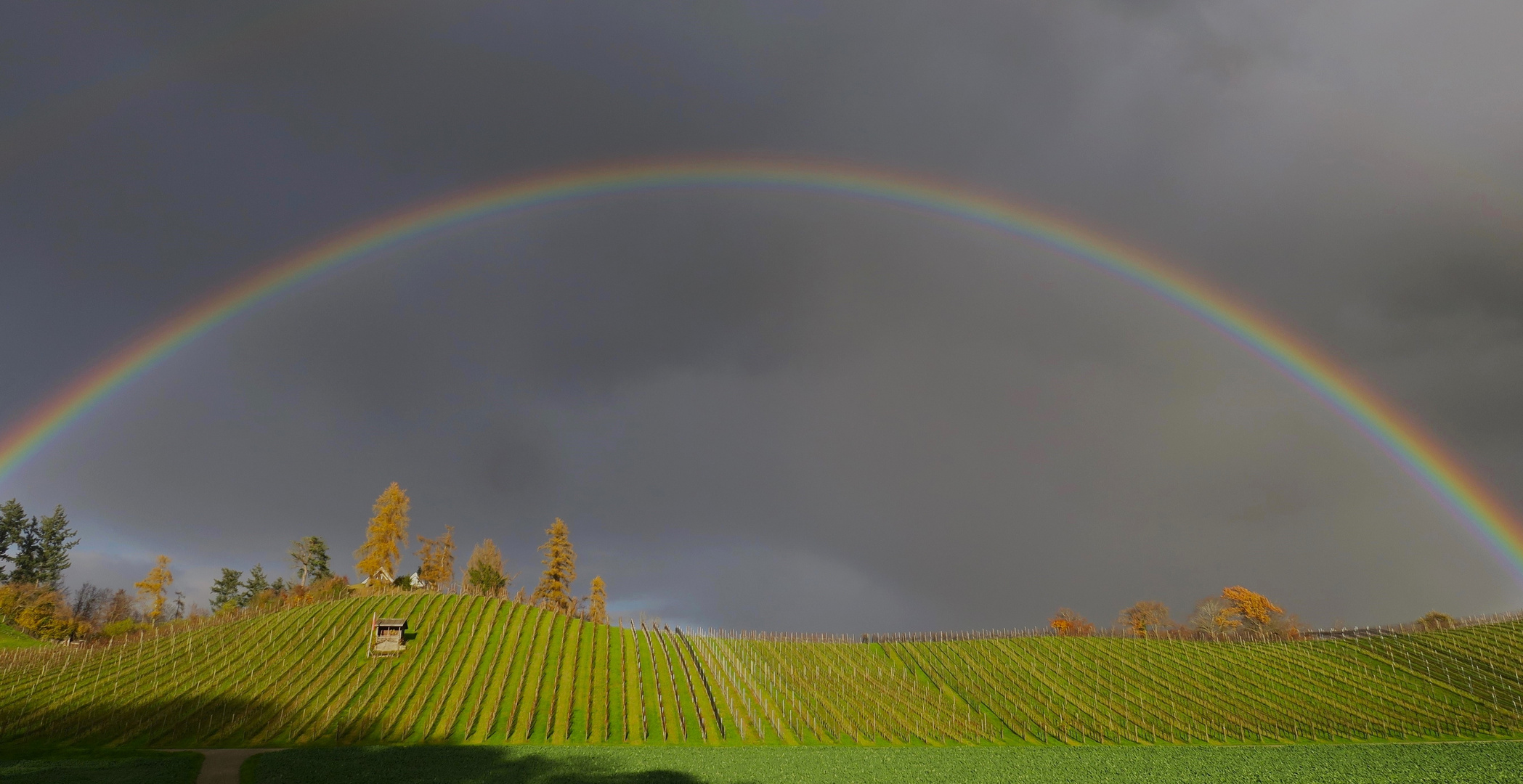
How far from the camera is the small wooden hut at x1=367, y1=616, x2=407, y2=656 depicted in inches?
2452

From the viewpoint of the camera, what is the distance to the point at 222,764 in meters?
39.7

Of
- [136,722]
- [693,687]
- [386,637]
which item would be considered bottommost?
[136,722]

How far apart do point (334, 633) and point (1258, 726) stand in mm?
82965

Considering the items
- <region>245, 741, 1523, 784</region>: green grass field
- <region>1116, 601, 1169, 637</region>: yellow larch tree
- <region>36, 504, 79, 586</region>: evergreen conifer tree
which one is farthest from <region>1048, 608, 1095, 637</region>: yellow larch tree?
<region>36, 504, 79, 586</region>: evergreen conifer tree

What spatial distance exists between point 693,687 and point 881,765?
24.3 metres

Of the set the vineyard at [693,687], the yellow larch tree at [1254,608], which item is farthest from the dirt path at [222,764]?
the yellow larch tree at [1254,608]

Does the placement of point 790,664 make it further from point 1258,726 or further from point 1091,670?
point 1258,726

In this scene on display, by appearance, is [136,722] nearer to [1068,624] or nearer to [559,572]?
[559,572]

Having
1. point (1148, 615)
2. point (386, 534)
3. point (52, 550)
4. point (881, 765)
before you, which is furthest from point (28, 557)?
point (1148, 615)

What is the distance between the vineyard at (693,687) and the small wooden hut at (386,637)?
1.09m

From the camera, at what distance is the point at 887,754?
1906 inches

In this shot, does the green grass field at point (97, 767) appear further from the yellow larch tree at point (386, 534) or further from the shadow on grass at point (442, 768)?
the yellow larch tree at point (386, 534)

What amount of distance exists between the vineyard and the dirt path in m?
2.64

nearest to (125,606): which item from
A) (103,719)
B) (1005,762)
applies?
(103,719)
